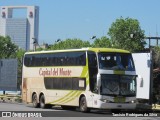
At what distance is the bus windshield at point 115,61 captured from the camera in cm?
2741

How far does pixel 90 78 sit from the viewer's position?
91.0 feet

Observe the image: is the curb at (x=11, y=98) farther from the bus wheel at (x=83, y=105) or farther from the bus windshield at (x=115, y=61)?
the bus windshield at (x=115, y=61)

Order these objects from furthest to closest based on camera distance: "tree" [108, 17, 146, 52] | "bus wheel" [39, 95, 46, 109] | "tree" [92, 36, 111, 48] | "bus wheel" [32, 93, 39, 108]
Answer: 1. "tree" [92, 36, 111, 48]
2. "tree" [108, 17, 146, 52]
3. "bus wheel" [32, 93, 39, 108]
4. "bus wheel" [39, 95, 46, 109]

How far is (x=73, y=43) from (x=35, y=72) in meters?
67.3

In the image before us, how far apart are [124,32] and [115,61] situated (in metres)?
37.6

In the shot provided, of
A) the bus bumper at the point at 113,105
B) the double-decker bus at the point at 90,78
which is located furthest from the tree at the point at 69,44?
the bus bumper at the point at 113,105

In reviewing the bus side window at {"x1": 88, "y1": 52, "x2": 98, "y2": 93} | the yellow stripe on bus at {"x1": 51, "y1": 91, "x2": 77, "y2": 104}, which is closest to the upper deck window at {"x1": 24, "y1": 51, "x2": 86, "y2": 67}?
the bus side window at {"x1": 88, "y1": 52, "x2": 98, "y2": 93}

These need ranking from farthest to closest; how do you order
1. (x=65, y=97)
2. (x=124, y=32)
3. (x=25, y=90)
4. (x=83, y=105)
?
(x=124, y=32), (x=25, y=90), (x=65, y=97), (x=83, y=105)

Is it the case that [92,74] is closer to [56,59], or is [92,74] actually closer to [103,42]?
[56,59]

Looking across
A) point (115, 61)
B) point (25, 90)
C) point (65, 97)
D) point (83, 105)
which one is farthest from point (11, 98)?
point (115, 61)

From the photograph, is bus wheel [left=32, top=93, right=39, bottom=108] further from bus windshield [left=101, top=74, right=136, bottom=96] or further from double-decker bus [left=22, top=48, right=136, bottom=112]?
bus windshield [left=101, top=74, right=136, bottom=96]

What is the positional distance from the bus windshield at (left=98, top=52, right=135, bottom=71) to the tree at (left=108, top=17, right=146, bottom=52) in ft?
116

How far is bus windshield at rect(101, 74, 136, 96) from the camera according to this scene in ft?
89.1

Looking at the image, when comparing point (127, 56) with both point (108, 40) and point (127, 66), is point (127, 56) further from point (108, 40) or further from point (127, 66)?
point (108, 40)
